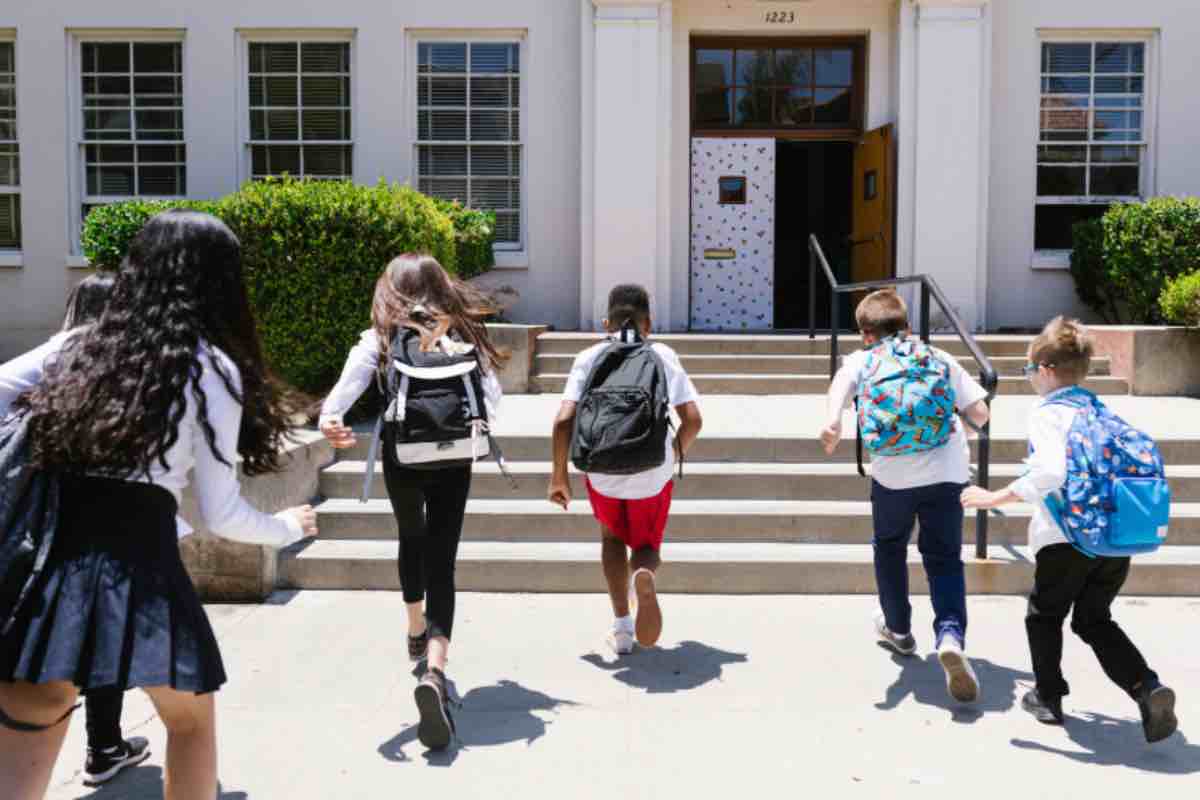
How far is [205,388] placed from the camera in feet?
9.30

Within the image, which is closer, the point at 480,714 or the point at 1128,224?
the point at 480,714

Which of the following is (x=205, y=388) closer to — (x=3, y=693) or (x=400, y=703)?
(x=3, y=693)

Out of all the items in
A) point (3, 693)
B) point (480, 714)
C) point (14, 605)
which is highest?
point (14, 605)

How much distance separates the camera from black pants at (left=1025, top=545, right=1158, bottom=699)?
419 centimetres

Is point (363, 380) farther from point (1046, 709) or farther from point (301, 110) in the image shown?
point (301, 110)

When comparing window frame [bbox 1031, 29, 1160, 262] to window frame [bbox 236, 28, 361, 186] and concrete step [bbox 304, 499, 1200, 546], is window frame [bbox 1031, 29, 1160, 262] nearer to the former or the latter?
concrete step [bbox 304, 499, 1200, 546]

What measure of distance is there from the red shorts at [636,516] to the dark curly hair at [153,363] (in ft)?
7.54

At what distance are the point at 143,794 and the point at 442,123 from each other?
1006 centimetres

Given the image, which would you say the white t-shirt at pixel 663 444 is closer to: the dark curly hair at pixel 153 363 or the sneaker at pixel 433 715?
the sneaker at pixel 433 715

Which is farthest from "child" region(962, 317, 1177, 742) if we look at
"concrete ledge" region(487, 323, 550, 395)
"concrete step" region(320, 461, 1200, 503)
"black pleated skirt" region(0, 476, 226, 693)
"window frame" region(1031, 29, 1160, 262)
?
"window frame" region(1031, 29, 1160, 262)

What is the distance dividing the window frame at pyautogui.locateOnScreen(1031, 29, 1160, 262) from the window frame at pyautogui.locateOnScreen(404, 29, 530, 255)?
5466 millimetres

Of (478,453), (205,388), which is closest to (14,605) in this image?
(205,388)

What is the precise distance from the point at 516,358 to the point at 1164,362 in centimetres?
561

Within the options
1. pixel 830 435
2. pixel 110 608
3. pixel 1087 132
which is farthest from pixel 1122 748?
pixel 1087 132
